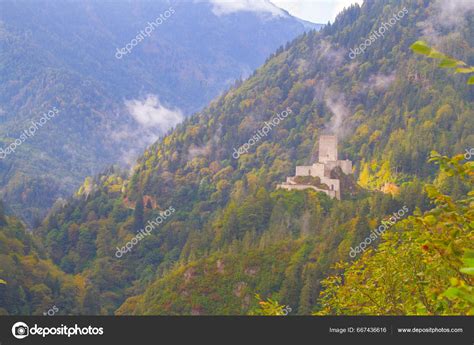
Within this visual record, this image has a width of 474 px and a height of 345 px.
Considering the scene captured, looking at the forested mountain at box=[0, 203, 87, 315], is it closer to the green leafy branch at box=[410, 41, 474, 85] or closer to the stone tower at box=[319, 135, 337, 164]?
the stone tower at box=[319, 135, 337, 164]

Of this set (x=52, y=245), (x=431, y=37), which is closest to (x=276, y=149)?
(x=431, y=37)

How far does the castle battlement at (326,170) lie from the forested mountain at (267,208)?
4.93ft

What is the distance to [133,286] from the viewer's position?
13175 centimetres

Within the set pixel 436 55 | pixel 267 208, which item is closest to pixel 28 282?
pixel 267 208

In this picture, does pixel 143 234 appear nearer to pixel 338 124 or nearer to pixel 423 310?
pixel 338 124

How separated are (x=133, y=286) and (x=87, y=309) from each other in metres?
26.5
